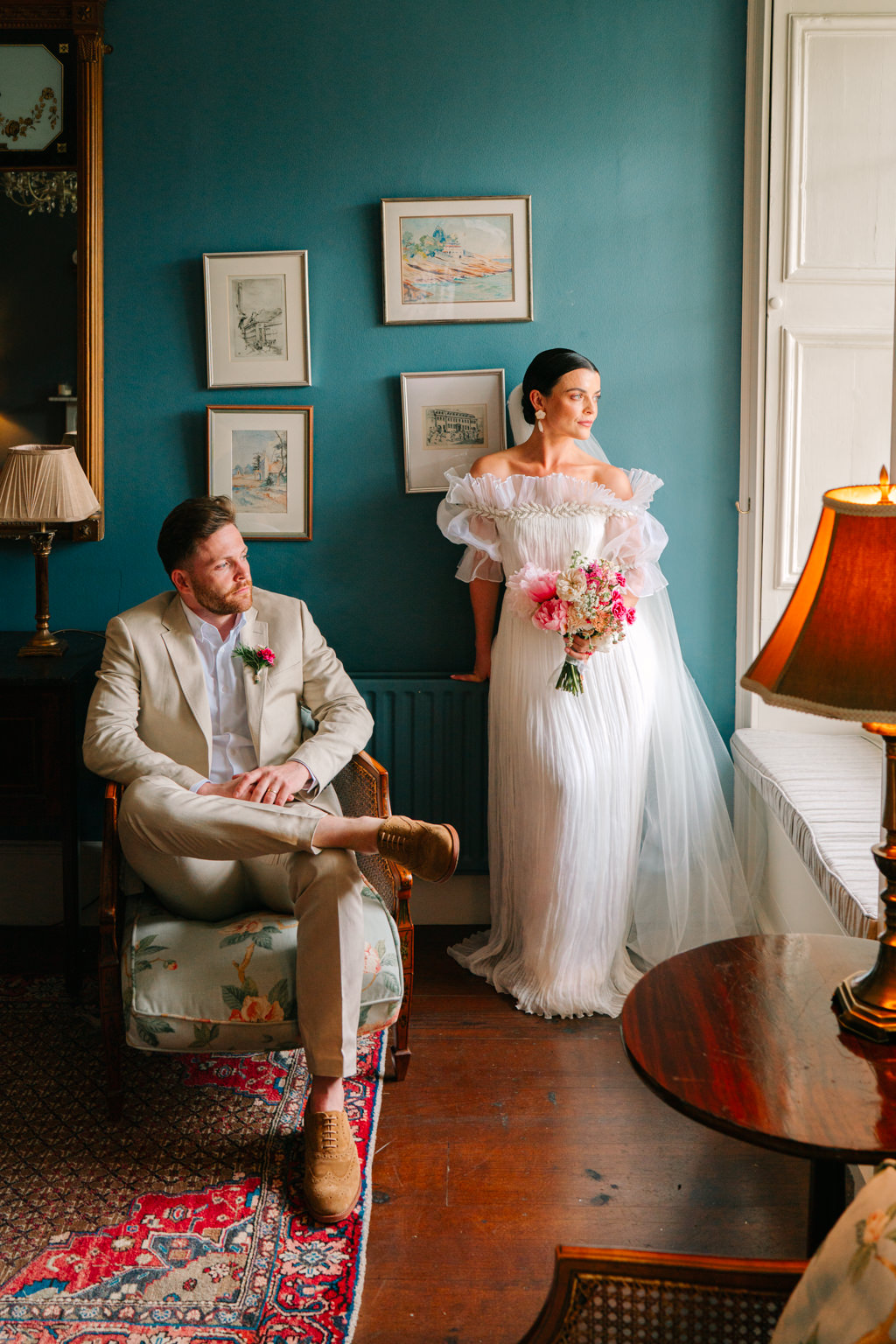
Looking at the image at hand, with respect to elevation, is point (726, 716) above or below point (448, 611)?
below

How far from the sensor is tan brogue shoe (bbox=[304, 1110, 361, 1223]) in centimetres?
206

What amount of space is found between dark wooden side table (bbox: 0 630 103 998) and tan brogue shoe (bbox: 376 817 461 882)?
1.18 meters

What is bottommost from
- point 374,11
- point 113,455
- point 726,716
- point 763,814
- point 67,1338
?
point 67,1338

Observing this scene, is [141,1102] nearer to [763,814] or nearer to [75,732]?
[75,732]

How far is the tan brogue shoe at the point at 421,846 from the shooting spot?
216 centimetres

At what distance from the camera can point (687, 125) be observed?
3189mm

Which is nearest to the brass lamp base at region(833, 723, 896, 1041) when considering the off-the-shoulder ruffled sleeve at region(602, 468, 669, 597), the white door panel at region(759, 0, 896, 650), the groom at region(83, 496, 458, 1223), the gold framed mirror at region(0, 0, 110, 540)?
the groom at region(83, 496, 458, 1223)

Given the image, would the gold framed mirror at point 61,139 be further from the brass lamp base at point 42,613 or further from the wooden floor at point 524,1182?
the wooden floor at point 524,1182

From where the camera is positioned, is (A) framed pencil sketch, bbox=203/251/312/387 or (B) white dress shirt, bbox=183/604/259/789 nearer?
(B) white dress shirt, bbox=183/604/259/789

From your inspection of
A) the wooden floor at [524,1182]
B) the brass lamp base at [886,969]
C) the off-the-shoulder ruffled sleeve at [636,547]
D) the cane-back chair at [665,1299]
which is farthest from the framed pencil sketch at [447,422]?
the cane-back chair at [665,1299]

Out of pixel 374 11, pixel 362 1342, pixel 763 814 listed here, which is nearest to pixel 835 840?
pixel 763 814

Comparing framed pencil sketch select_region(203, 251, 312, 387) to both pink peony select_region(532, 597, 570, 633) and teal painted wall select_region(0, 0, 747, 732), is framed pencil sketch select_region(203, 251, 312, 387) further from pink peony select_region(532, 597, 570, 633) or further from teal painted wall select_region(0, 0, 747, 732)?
pink peony select_region(532, 597, 570, 633)

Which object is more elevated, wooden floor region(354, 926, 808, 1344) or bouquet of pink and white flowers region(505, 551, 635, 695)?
bouquet of pink and white flowers region(505, 551, 635, 695)

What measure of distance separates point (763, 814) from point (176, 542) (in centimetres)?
191
